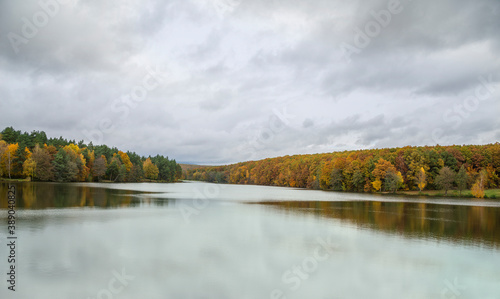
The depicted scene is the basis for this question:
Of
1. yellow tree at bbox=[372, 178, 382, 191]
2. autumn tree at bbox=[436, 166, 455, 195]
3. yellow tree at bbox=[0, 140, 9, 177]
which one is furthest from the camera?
yellow tree at bbox=[372, 178, 382, 191]

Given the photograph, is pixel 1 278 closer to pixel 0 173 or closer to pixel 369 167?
pixel 0 173

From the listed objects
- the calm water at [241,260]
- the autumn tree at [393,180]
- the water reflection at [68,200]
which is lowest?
the calm water at [241,260]

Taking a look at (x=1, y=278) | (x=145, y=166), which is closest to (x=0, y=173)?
(x=145, y=166)

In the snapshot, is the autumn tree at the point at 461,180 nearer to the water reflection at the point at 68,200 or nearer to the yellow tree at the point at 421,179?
the yellow tree at the point at 421,179

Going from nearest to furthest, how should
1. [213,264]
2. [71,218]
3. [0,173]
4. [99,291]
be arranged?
[99,291] → [213,264] → [71,218] → [0,173]

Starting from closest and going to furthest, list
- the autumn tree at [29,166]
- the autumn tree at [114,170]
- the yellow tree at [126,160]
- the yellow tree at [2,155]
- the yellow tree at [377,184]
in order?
the yellow tree at [2,155] → the autumn tree at [29,166] → the yellow tree at [377,184] → the autumn tree at [114,170] → the yellow tree at [126,160]

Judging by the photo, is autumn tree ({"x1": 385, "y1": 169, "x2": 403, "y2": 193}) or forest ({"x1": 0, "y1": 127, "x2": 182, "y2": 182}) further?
autumn tree ({"x1": 385, "y1": 169, "x2": 403, "y2": 193})

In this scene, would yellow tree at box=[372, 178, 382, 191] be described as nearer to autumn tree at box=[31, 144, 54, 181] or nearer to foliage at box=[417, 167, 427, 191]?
foliage at box=[417, 167, 427, 191]

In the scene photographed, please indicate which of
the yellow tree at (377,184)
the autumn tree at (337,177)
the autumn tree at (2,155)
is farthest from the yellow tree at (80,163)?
the yellow tree at (377,184)

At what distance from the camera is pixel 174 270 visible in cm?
1214

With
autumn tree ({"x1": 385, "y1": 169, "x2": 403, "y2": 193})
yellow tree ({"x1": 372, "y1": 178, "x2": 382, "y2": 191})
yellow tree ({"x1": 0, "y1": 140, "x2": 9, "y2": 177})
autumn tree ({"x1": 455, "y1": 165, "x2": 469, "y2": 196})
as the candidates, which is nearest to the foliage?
autumn tree ({"x1": 385, "y1": 169, "x2": 403, "y2": 193})

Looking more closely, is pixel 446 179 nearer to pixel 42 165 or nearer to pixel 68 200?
pixel 68 200

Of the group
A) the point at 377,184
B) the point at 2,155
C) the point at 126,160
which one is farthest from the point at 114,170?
the point at 377,184

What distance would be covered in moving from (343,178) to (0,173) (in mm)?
85826
